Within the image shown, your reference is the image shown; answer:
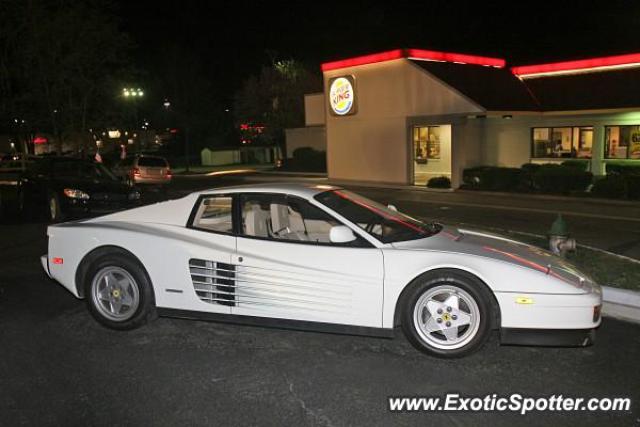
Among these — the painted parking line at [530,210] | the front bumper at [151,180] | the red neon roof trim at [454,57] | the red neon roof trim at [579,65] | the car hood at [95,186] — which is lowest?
the painted parking line at [530,210]

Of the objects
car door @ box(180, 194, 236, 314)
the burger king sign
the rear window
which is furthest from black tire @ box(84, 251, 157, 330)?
the burger king sign

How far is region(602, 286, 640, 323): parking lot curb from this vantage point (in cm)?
631

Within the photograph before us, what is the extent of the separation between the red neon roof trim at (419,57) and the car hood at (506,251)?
19149 millimetres

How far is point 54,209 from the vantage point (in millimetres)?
13688

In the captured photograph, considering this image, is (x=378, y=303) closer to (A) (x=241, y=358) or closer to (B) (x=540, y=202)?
(A) (x=241, y=358)

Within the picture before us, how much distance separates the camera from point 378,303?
16.4 feet

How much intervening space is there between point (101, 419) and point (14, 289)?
436 cm

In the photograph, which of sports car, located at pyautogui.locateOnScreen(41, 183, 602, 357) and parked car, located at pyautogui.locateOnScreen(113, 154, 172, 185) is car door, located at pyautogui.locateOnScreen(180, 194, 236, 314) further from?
parked car, located at pyautogui.locateOnScreen(113, 154, 172, 185)

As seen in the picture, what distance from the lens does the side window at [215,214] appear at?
18.9 ft

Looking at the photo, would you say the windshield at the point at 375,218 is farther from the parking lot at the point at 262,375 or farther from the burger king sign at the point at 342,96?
the burger king sign at the point at 342,96

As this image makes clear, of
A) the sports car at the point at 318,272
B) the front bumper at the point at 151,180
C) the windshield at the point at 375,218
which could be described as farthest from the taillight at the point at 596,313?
the front bumper at the point at 151,180

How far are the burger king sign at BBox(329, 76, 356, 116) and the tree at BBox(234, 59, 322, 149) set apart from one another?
1568 centimetres

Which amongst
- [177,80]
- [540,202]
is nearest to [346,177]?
[540,202]

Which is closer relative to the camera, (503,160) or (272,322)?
(272,322)
